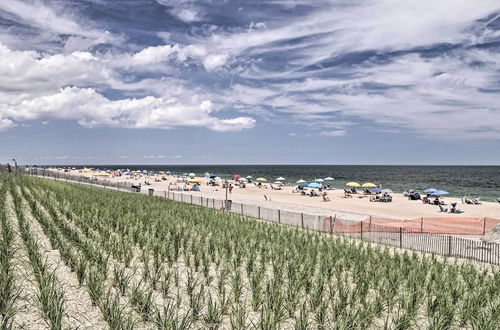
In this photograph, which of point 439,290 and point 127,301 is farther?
point 439,290

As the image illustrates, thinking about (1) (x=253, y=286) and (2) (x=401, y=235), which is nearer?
(1) (x=253, y=286)

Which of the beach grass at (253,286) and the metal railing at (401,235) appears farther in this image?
the metal railing at (401,235)

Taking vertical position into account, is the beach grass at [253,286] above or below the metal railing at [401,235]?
above

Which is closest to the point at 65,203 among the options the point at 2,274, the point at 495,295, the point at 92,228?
the point at 92,228

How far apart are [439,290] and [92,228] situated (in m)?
12.7

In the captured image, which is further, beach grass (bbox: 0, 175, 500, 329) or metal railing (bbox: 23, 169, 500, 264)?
metal railing (bbox: 23, 169, 500, 264)

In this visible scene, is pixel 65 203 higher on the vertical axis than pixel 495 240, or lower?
higher

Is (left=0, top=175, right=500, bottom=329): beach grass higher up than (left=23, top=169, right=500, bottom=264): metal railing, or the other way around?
(left=0, top=175, right=500, bottom=329): beach grass

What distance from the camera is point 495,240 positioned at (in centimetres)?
1788

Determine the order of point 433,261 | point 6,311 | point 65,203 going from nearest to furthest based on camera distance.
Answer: point 6,311, point 433,261, point 65,203

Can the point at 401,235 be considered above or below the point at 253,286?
below

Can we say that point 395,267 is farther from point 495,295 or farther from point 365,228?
point 365,228

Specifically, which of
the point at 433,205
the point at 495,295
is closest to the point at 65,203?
the point at 495,295

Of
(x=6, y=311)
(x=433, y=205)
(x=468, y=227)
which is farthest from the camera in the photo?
(x=433, y=205)
